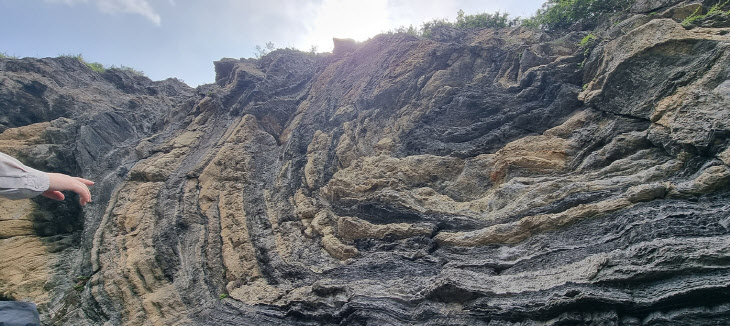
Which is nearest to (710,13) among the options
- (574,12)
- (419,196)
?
(574,12)

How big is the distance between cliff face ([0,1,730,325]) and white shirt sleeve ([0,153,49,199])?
466 centimetres

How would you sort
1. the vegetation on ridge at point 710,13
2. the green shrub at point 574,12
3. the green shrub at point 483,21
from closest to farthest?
the vegetation on ridge at point 710,13, the green shrub at point 574,12, the green shrub at point 483,21

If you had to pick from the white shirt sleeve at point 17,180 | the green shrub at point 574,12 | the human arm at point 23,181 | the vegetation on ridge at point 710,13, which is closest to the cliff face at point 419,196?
the vegetation on ridge at point 710,13

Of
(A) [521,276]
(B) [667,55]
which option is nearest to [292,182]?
(A) [521,276]

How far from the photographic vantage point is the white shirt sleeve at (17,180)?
13.7ft

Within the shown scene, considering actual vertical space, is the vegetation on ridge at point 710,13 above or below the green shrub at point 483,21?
below

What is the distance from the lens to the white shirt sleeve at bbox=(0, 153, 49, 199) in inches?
164

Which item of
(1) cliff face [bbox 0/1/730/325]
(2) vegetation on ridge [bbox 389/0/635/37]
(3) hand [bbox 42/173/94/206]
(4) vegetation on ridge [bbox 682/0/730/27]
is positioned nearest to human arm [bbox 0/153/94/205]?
(3) hand [bbox 42/173/94/206]

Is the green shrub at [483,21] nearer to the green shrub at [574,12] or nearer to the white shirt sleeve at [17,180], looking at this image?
the green shrub at [574,12]

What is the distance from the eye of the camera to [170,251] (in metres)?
9.44

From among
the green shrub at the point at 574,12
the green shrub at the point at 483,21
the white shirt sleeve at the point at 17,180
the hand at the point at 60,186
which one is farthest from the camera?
the green shrub at the point at 483,21

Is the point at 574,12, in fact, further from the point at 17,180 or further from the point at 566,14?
the point at 17,180

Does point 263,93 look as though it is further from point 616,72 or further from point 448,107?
point 616,72

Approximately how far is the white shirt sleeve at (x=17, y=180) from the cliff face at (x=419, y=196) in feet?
15.3
